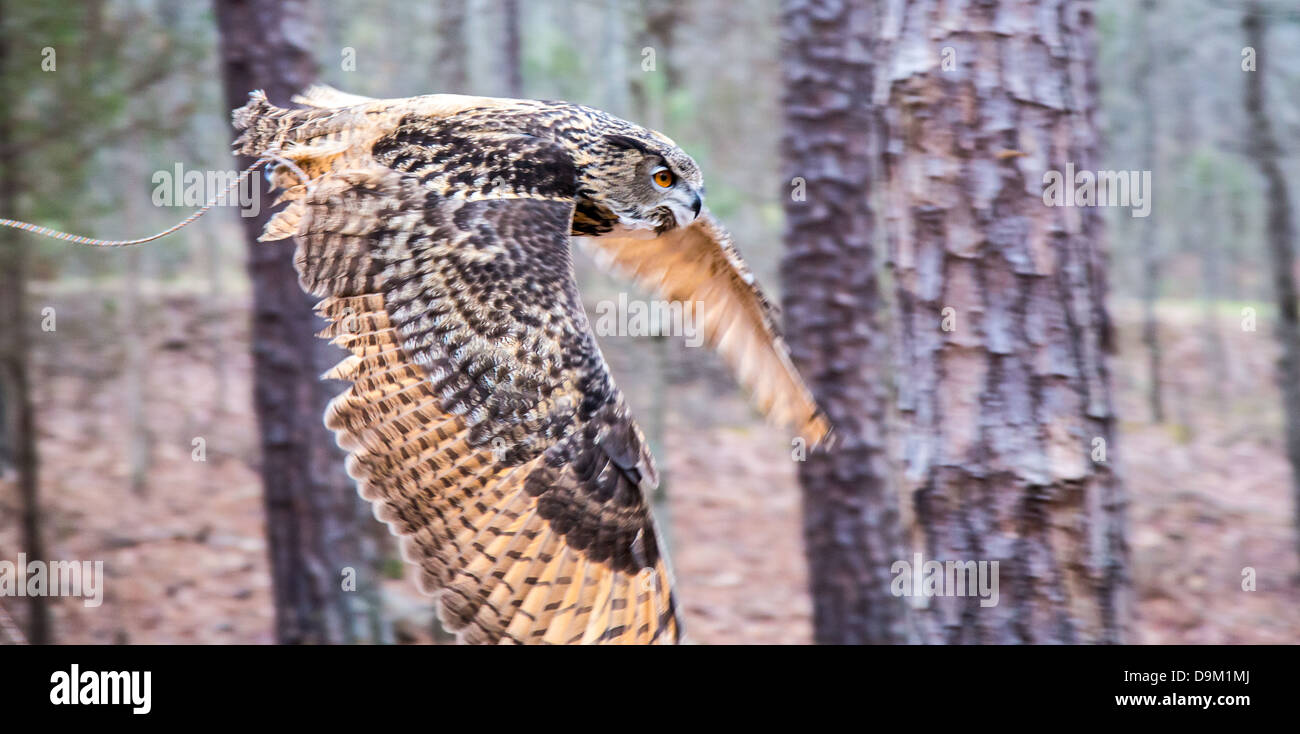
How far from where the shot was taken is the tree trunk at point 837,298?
514cm

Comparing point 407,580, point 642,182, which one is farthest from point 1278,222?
point 407,580

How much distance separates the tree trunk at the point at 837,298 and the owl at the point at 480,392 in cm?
223

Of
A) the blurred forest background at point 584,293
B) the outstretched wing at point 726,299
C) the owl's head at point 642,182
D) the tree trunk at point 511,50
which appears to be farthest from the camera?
the blurred forest background at point 584,293

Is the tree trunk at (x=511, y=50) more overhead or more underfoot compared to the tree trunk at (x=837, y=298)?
more overhead

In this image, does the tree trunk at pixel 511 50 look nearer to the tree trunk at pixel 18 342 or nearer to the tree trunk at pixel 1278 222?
the tree trunk at pixel 18 342

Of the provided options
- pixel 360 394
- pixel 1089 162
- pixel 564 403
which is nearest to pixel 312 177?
pixel 360 394

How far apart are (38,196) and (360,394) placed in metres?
4.97

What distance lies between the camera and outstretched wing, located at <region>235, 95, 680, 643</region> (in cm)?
269

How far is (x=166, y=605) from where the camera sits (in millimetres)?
7762

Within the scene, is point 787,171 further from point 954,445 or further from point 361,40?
point 361,40

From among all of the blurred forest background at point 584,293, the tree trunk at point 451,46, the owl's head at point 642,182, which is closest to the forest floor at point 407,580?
the blurred forest background at point 584,293

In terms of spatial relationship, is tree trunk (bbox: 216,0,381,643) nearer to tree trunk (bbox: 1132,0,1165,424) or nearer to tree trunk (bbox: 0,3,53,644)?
tree trunk (bbox: 0,3,53,644)

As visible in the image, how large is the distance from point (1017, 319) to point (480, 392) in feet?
4.59

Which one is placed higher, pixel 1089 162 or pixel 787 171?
Answer: pixel 787 171
